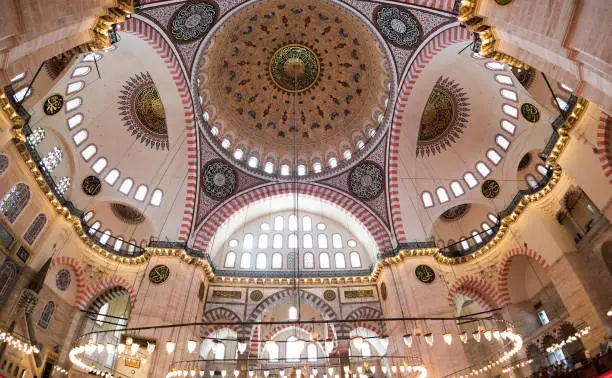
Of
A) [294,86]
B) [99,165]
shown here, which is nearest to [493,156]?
[294,86]

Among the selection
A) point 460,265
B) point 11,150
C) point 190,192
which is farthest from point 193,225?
point 460,265

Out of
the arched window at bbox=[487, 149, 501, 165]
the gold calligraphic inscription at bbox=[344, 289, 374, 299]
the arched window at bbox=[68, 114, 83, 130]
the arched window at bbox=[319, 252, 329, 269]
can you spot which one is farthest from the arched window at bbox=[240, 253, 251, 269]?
the arched window at bbox=[487, 149, 501, 165]

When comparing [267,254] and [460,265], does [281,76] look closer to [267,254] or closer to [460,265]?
[267,254]

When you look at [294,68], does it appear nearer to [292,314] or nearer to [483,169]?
[483,169]

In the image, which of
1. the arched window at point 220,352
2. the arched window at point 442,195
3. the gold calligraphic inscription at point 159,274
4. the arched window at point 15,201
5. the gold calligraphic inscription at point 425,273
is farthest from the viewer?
the arched window at point 220,352

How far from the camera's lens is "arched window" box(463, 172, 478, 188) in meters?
14.8

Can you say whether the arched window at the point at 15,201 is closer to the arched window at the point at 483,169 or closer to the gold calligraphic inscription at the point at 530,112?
the arched window at the point at 483,169

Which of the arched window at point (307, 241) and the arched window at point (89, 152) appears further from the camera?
the arched window at point (307, 241)

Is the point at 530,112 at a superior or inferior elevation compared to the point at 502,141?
inferior

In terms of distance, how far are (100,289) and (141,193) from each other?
4.02 metres

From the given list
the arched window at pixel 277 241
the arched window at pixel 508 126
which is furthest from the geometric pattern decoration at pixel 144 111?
the arched window at pixel 508 126

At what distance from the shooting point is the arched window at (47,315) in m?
11.5

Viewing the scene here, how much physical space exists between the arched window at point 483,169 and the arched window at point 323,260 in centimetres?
787

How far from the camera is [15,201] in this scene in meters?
10.4
